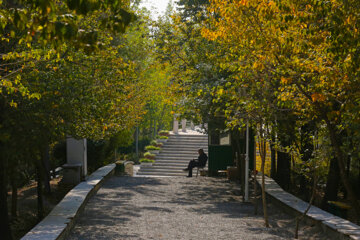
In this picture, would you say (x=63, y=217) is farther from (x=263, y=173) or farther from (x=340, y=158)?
(x=340, y=158)

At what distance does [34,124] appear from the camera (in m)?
8.90

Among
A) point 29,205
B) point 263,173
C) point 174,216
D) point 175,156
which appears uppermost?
point 263,173

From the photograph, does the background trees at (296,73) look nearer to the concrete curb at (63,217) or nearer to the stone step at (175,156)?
the concrete curb at (63,217)

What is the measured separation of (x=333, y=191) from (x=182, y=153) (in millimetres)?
17706

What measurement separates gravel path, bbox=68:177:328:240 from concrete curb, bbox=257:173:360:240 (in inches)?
7.6

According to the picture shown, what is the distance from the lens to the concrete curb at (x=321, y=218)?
7.59 metres

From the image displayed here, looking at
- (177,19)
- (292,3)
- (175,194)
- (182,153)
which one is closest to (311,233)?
(292,3)

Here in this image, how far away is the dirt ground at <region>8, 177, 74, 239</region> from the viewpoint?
36.5ft

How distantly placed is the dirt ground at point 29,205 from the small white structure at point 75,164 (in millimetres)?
306

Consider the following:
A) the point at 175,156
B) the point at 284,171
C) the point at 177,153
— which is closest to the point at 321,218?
the point at 284,171

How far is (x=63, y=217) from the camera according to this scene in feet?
28.4

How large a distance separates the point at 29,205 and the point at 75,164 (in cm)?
218

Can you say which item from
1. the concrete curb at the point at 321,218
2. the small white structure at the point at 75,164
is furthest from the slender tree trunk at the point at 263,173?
the small white structure at the point at 75,164

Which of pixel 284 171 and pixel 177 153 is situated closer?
pixel 284 171
